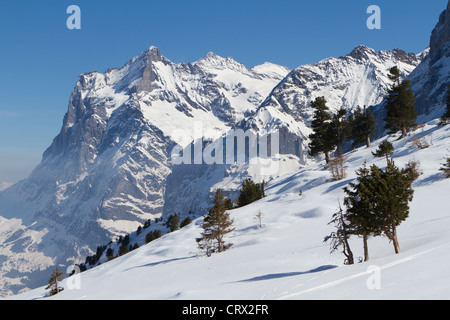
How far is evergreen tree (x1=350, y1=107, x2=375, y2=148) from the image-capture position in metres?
63.8

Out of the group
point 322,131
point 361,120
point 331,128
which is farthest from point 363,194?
point 361,120

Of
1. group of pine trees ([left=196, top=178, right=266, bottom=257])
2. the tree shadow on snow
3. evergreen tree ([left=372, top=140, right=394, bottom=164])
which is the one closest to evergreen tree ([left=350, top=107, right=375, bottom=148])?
evergreen tree ([left=372, top=140, right=394, bottom=164])

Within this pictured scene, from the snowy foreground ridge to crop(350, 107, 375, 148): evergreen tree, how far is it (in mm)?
7059

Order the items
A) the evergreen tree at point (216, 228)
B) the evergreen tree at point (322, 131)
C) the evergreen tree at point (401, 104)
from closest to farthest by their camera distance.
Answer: the evergreen tree at point (216, 228) → the evergreen tree at point (401, 104) → the evergreen tree at point (322, 131)

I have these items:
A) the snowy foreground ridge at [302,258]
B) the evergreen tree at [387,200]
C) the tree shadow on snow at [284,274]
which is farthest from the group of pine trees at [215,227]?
the evergreen tree at [387,200]

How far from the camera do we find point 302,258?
25.8 m

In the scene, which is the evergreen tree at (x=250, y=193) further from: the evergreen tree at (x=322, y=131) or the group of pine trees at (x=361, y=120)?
the evergreen tree at (x=322, y=131)

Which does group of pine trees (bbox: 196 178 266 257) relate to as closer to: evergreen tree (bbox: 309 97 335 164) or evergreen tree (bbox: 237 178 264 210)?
evergreen tree (bbox: 237 178 264 210)

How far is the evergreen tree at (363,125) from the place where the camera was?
6385cm

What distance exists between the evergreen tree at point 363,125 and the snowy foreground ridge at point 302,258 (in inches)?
278

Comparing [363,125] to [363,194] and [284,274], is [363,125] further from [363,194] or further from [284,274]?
[284,274]
